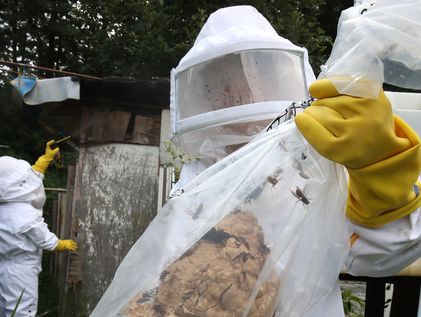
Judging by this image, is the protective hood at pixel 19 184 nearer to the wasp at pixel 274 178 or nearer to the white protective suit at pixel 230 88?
the white protective suit at pixel 230 88

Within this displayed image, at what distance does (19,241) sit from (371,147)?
3452mm

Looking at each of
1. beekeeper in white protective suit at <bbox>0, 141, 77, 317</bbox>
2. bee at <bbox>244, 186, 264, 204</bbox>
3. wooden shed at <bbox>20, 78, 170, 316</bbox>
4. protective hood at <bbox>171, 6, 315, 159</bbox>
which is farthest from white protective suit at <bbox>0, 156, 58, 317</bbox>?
bee at <bbox>244, 186, 264, 204</bbox>

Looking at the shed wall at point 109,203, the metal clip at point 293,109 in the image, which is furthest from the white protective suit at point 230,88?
the shed wall at point 109,203

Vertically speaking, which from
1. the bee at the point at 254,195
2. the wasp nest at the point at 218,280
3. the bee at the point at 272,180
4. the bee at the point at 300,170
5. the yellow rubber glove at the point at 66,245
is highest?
the bee at the point at 300,170

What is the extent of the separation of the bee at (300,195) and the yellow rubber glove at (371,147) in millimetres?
101

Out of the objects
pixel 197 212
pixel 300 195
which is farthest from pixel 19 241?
pixel 300 195

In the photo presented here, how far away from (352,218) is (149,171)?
342cm

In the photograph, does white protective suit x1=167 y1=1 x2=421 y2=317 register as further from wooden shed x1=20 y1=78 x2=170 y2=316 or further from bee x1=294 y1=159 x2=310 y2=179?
wooden shed x1=20 y1=78 x2=170 y2=316

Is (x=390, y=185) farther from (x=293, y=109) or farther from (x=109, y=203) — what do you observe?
(x=109, y=203)

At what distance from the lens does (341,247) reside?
2.56 ft

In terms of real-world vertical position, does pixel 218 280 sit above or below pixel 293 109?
below

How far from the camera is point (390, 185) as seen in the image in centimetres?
67

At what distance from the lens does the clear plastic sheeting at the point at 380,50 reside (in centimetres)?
67

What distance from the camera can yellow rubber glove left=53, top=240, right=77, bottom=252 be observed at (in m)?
3.79
